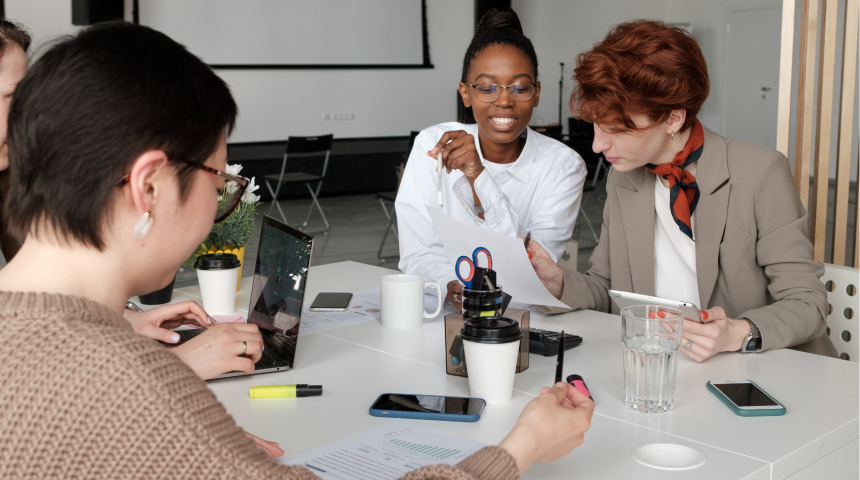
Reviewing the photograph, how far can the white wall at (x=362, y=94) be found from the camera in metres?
9.55

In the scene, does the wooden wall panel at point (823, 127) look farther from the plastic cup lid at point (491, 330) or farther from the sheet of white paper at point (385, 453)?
the sheet of white paper at point (385, 453)

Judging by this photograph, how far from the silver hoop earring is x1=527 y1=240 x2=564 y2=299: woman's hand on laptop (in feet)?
3.78

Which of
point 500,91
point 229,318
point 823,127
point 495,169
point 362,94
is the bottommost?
point 229,318

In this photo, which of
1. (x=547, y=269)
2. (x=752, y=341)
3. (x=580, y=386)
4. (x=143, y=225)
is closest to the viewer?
(x=143, y=225)

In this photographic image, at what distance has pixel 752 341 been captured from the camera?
153 cm

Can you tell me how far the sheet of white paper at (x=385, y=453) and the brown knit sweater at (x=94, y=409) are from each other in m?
Answer: 0.34

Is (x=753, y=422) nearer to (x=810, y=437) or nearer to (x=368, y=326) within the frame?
(x=810, y=437)

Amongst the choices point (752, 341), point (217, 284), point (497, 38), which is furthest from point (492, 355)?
point (497, 38)

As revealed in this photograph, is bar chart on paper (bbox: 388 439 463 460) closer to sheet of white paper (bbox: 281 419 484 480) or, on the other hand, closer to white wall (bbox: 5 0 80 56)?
sheet of white paper (bbox: 281 419 484 480)

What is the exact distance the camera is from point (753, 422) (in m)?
1.19

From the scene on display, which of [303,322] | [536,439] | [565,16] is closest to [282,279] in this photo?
[303,322]

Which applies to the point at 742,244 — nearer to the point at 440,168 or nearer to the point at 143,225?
the point at 440,168

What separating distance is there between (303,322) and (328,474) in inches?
32.9

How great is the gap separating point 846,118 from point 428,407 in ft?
6.78
